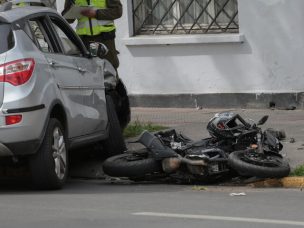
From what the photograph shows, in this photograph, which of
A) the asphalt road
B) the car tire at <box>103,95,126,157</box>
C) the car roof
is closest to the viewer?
the asphalt road

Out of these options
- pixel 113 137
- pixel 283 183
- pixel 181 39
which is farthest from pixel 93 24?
pixel 283 183

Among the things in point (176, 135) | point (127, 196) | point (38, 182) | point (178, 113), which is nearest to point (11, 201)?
point (38, 182)

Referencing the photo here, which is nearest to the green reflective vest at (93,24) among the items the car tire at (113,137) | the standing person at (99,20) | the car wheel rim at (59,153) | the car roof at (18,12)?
the standing person at (99,20)

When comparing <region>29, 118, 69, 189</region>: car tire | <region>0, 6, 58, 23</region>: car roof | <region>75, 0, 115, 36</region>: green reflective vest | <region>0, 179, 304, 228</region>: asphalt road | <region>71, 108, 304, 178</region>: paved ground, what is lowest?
<region>71, 108, 304, 178</region>: paved ground

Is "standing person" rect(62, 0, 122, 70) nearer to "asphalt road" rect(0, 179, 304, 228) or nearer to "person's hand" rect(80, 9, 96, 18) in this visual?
"person's hand" rect(80, 9, 96, 18)

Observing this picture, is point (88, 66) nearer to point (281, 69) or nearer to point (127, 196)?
point (127, 196)

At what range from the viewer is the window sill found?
13.4 metres

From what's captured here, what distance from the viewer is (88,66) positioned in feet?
32.3

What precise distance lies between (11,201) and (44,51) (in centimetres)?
158

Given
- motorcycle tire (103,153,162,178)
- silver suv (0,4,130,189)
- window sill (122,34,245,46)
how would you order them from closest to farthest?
silver suv (0,4,130,189) → motorcycle tire (103,153,162,178) → window sill (122,34,245,46)

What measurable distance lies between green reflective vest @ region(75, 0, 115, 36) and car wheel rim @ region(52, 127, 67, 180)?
119 inches

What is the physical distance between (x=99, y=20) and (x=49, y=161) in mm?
3495

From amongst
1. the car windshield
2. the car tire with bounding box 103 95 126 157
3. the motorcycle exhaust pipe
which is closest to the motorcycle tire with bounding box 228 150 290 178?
the motorcycle exhaust pipe

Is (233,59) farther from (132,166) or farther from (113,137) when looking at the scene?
(132,166)
